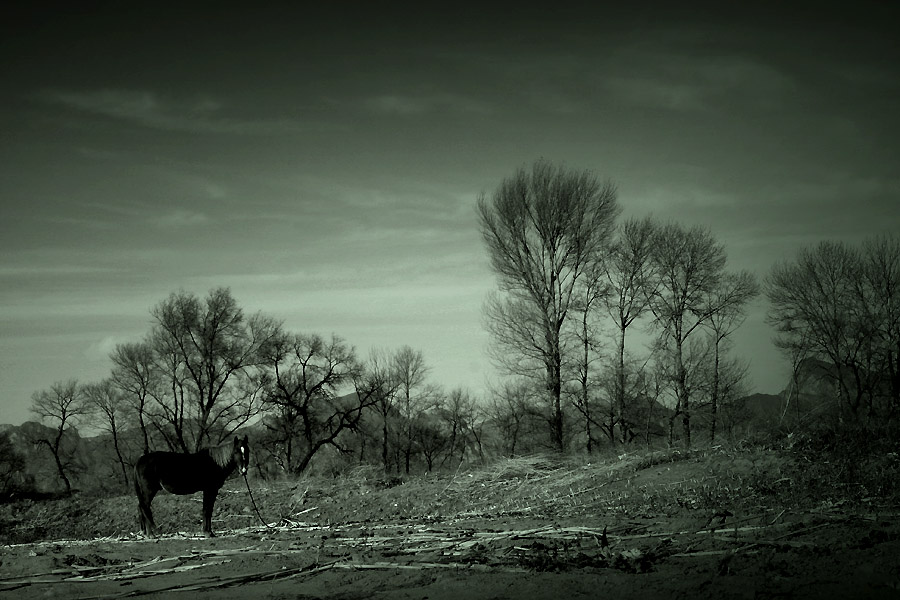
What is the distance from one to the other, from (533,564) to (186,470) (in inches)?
395

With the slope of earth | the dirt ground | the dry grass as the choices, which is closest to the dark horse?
the slope of earth

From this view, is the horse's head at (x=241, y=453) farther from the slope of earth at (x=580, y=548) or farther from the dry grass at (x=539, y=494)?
the dry grass at (x=539, y=494)

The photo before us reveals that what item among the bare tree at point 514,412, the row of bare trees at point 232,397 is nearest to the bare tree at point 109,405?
the row of bare trees at point 232,397

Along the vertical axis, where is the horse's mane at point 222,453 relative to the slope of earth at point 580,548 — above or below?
above

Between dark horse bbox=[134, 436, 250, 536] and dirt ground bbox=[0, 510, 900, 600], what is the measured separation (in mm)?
3449

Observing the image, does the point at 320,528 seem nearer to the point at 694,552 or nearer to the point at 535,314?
the point at 694,552

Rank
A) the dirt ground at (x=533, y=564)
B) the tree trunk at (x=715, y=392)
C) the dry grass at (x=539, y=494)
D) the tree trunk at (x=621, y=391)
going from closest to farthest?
the dirt ground at (x=533, y=564)
the dry grass at (x=539, y=494)
the tree trunk at (x=621, y=391)
the tree trunk at (x=715, y=392)

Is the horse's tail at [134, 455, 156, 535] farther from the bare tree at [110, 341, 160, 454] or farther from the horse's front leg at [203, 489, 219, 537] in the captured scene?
the bare tree at [110, 341, 160, 454]

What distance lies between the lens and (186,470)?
45.3 feet

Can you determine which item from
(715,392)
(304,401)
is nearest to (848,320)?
(715,392)

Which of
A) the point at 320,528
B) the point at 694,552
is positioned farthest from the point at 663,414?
the point at 694,552

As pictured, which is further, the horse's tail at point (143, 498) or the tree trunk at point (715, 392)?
the tree trunk at point (715, 392)

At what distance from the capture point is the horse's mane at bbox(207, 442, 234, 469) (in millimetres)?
13680

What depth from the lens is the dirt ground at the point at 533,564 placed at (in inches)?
222
